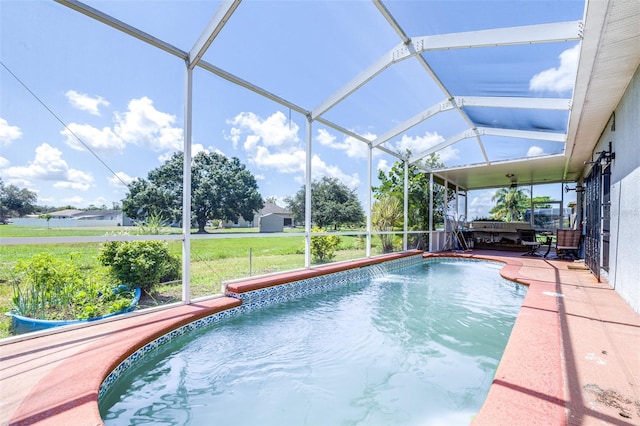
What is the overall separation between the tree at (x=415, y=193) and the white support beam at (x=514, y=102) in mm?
4014

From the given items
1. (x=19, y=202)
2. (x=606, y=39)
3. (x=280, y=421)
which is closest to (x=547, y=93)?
(x=606, y=39)

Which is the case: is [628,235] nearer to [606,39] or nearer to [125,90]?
[606,39]

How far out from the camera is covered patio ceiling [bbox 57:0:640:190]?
3.22 metres

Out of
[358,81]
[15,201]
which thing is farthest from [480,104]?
[15,201]

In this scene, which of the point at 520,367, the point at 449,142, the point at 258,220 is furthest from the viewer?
the point at 258,220

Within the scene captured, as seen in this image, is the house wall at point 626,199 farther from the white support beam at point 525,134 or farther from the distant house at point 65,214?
the distant house at point 65,214

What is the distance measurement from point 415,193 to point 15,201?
11176mm

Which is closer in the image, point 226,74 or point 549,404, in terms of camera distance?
point 549,404

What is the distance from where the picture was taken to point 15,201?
322 centimetres

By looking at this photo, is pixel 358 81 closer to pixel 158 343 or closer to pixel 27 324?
pixel 158 343

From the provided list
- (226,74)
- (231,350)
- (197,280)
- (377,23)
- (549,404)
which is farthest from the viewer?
(197,280)

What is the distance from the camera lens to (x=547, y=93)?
5020 millimetres

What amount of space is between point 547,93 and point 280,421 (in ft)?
19.7

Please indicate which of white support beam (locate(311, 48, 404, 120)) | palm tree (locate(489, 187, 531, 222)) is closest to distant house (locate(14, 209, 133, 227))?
white support beam (locate(311, 48, 404, 120))
